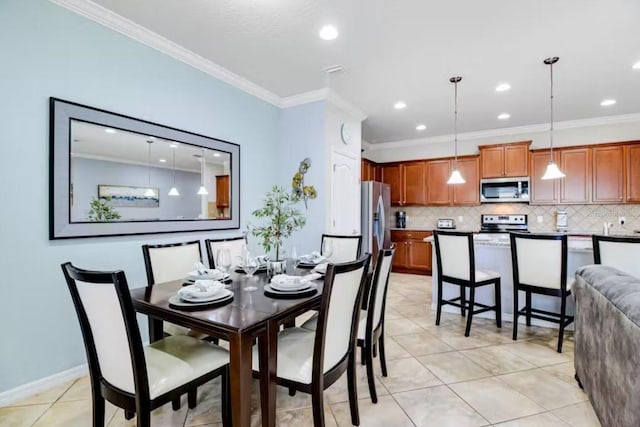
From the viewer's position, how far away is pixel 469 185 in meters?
5.91

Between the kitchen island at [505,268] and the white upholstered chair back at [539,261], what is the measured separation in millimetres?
546

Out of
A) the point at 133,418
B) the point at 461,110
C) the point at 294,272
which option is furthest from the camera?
the point at 461,110

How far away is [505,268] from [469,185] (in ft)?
8.96

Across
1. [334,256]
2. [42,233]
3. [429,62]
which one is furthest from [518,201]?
[42,233]

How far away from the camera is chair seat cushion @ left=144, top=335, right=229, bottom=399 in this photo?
4.57 ft

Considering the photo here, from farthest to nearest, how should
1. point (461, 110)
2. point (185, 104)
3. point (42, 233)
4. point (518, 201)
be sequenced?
point (518, 201)
point (461, 110)
point (185, 104)
point (42, 233)

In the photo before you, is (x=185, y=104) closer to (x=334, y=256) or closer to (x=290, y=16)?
(x=290, y=16)

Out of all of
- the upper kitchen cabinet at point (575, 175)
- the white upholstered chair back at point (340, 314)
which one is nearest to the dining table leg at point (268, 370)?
the white upholstered chair back at point (340, 314)

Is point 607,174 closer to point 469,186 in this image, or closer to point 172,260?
point 469,186

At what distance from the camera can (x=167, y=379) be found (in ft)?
4.59

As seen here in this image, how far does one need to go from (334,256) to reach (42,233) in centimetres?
230

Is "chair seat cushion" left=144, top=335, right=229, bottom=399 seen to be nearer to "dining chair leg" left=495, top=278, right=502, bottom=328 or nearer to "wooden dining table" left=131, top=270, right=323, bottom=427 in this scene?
"wooden dining table" left=131, top=270, right=323, bottom=427

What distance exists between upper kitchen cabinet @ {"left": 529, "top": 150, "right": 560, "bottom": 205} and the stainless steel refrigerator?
2.48m

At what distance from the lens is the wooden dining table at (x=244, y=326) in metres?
1.29
